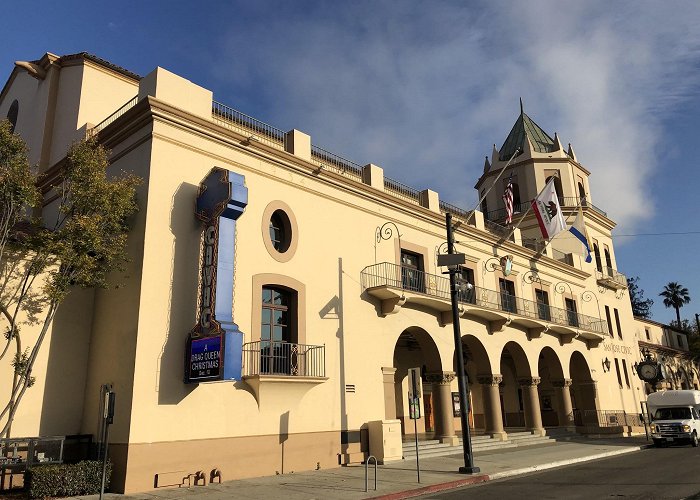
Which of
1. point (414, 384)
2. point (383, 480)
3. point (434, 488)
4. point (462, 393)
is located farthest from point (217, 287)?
point (462, 393)

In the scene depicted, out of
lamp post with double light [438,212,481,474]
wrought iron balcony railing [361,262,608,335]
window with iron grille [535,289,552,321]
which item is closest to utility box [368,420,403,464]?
lamp post with double light [438,212,481,474]

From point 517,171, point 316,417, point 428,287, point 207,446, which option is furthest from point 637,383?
point 207,446

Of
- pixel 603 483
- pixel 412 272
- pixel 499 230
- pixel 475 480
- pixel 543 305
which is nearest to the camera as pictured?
pixel 603 483

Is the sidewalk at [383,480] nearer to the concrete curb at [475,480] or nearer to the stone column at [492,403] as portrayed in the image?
the concrete curb at [475,480]

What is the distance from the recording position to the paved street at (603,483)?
41.5ft

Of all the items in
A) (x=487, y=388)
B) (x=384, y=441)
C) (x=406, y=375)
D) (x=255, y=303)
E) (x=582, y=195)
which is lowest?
(x=384, y=441)

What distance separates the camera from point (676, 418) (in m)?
27.2

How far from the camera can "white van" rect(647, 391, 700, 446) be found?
26594 mm

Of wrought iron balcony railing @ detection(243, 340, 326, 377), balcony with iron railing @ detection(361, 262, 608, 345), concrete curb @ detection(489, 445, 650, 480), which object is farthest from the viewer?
balcony with iron railing @ detection(361, 262, 608, 345)

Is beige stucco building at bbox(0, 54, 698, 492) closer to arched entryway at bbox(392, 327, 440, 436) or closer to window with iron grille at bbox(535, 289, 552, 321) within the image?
arched entryway at bbox(392, 327, 440, 436)

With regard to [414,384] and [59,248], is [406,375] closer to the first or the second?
[414,384]

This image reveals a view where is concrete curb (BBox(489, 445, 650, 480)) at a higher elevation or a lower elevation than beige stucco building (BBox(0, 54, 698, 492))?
lower

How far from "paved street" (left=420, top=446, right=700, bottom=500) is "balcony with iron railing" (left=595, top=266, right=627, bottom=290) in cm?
2245

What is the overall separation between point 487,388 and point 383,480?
12800 millimetres
